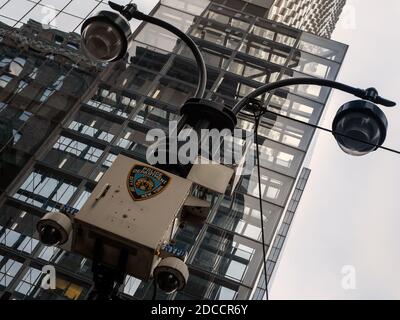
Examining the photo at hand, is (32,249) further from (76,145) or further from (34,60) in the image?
(34,60)

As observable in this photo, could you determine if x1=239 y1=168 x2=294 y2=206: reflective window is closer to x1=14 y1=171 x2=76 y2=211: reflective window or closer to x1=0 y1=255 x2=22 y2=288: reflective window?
x1=14 y1=171 x2=76 y2=211: reflective window

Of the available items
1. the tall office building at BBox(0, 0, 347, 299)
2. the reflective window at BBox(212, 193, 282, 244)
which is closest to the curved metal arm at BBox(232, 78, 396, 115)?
the tall office building at BBox(0, 0, 347, 299)

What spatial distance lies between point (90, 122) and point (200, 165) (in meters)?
18.5

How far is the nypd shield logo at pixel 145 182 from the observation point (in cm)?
368

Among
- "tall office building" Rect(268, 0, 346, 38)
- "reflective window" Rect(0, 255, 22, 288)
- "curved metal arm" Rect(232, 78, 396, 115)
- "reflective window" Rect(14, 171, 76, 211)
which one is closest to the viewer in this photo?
"curved metal arm" Rect(232, 78, 396, 115)

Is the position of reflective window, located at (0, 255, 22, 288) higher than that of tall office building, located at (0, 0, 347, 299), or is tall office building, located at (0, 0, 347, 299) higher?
tall office building, located at (0, 0, 347, 299)

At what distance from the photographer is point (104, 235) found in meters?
3.41

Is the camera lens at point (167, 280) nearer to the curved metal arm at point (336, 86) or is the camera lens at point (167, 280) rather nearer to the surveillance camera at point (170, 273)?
the surveillance camera at point (170, 273)

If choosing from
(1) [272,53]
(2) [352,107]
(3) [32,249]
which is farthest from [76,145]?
(2) [352,107]

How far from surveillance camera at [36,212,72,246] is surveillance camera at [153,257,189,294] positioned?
67cm

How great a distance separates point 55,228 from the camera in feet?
11.9

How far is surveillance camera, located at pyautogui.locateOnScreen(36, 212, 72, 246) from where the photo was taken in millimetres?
3619

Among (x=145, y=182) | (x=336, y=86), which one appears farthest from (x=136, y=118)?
(x=145, y=182)

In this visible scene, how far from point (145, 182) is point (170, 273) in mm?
655
